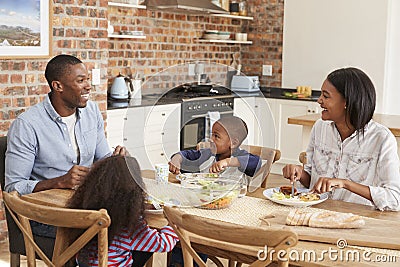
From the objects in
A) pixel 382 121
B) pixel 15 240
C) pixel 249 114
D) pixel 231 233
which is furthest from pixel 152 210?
pixel 382 121

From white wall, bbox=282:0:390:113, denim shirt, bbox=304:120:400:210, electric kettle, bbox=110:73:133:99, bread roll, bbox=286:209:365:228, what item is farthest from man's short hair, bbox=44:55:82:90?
white wall, bbox=282:0:390:113

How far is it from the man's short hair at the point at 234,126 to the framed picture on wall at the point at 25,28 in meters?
2.32

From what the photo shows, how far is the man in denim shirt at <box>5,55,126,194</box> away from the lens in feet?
9.35

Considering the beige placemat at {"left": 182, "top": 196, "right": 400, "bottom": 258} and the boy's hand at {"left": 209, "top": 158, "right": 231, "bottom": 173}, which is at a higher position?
the boy's hand at {"left": 209, "top": 158, "right": 231, "bottom": 173}

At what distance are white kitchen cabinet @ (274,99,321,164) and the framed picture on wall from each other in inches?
120

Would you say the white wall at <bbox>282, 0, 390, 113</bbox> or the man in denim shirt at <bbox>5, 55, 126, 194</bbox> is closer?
the man in denim shirt at <bbox>5, 55, 126, 194</bbox>

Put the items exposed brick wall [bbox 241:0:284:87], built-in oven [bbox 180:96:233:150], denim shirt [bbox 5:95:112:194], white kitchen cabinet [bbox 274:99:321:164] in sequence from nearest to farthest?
1. built-in oven [bbox 180:96:233:150]
2. denim shirt [bbox 5:95:112:194]
3. white kitchen cabinet [bbox 274:99:321:164]
4. exposed brick wall [bbox 241:0:284:87]

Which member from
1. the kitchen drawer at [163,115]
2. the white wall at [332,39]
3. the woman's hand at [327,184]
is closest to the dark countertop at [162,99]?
the kitchen drawer at [163,115]

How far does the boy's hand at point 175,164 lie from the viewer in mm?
2455

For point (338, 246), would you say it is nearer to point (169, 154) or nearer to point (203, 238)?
point (203, 238)

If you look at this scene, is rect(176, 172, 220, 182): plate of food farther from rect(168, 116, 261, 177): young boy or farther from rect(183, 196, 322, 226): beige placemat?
rect(183, 196, 322, 226): beige placemat

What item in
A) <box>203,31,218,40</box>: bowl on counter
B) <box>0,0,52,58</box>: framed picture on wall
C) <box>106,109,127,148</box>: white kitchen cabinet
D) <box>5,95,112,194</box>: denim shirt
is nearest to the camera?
<box>5,95,112,194</box>: denim shirt

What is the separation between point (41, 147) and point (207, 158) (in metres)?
1.00

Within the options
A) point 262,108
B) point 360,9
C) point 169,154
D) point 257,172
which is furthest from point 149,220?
point 360,9
